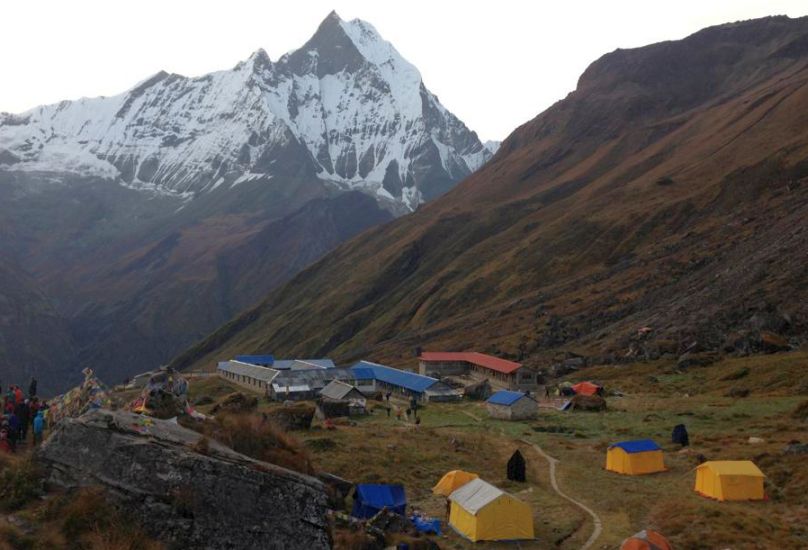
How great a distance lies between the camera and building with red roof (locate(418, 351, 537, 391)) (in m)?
79.3

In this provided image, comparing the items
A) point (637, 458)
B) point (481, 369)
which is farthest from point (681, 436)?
point (481, 369)

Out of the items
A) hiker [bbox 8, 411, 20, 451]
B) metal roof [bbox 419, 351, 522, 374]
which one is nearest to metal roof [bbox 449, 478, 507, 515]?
hiker [bbox 8, 411, 20, 451]

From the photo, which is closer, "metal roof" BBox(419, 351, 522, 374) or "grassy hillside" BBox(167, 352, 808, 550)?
"grassy hillside" BBox(167, 352, 808, 550)

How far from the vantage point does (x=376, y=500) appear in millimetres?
27531

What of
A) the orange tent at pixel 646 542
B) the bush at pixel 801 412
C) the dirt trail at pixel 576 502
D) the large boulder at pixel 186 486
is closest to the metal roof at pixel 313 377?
the dirt trail at pixel 576 502

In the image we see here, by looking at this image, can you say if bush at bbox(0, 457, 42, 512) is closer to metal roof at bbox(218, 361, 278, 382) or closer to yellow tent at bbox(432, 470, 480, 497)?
yellow tent at bbox(432, 470, 480, 497)

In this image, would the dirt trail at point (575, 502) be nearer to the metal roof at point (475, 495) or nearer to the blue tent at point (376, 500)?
the metal roof at point (475, 495)

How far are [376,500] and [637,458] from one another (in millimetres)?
17021

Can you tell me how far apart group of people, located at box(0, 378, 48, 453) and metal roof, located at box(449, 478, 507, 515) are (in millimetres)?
16242

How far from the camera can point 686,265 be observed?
4003 inches

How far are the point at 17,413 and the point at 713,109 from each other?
673ft

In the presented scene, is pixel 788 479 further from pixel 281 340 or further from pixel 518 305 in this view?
pixel 281 340

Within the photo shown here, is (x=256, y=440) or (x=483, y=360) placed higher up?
(x=256, y=440)

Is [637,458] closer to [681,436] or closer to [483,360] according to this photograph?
[681,436]
